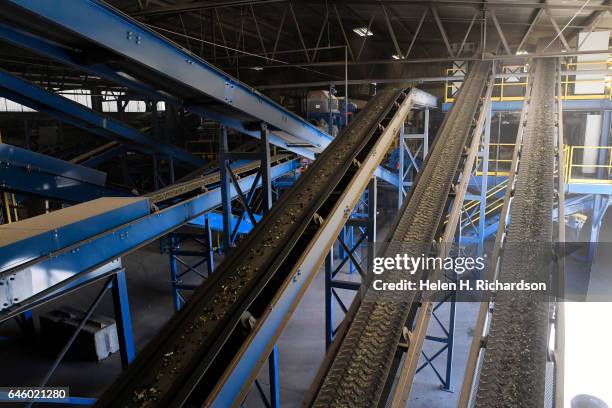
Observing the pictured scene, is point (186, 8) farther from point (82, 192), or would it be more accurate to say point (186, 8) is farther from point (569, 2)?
point (569, 2)

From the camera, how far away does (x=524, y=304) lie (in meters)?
2.80

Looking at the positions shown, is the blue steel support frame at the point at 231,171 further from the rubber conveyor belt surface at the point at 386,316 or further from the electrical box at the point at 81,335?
the electrical box at the point at 81,335

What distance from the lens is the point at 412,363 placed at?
2.61 m

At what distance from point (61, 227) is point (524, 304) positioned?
391 cm

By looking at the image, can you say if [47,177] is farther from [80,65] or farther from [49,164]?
[80,65]

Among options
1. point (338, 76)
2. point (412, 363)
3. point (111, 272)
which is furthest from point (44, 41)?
point (338, 76)

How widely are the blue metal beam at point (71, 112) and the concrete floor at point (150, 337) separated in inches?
153

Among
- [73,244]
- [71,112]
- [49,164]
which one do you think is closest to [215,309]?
[73,244]

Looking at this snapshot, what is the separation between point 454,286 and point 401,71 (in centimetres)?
1336

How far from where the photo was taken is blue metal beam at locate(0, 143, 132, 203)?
5934mm

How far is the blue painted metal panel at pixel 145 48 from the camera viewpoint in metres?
3.01

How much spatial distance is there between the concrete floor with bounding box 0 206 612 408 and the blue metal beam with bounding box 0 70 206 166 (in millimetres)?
3894

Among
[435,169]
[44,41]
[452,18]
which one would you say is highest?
[452,18]

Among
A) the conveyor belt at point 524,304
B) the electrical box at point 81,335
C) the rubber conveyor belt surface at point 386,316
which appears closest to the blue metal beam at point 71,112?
the electrical box at point 81,335
